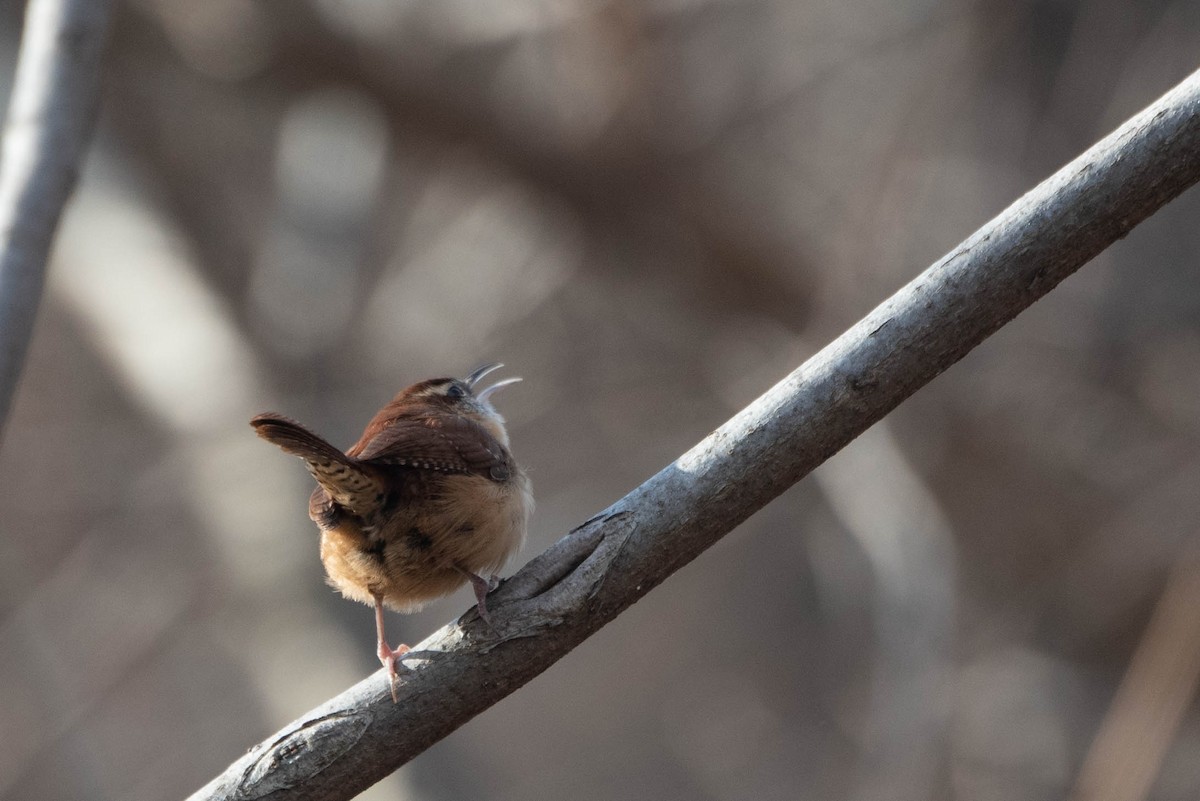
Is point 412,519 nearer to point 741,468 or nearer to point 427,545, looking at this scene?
point 427,545

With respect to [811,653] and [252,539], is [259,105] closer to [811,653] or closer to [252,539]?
[252,539]

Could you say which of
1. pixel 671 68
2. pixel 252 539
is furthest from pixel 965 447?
pixel 252 539

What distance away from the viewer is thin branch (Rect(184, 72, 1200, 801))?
5.67ft

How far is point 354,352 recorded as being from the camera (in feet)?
20.9

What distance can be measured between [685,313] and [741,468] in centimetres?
469

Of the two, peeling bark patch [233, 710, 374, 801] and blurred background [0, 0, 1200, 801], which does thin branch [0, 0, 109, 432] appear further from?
blurred background [0, 0, 1200, 801]

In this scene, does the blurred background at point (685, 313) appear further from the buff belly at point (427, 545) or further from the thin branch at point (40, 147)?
the thin branch at point (40, 147)

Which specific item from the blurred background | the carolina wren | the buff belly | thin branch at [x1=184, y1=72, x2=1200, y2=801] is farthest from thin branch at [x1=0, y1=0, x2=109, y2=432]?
the blurred background

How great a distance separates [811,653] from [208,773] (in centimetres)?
444

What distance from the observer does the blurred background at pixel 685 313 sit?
5570 millimetres

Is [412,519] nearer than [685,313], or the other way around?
[412,519]

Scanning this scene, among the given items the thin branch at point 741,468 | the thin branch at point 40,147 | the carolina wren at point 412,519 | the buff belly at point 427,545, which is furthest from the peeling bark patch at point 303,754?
the thin branch at point 40,147

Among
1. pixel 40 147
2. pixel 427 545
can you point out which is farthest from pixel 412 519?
pixel 40 147

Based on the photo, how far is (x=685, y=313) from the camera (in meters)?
6.46
